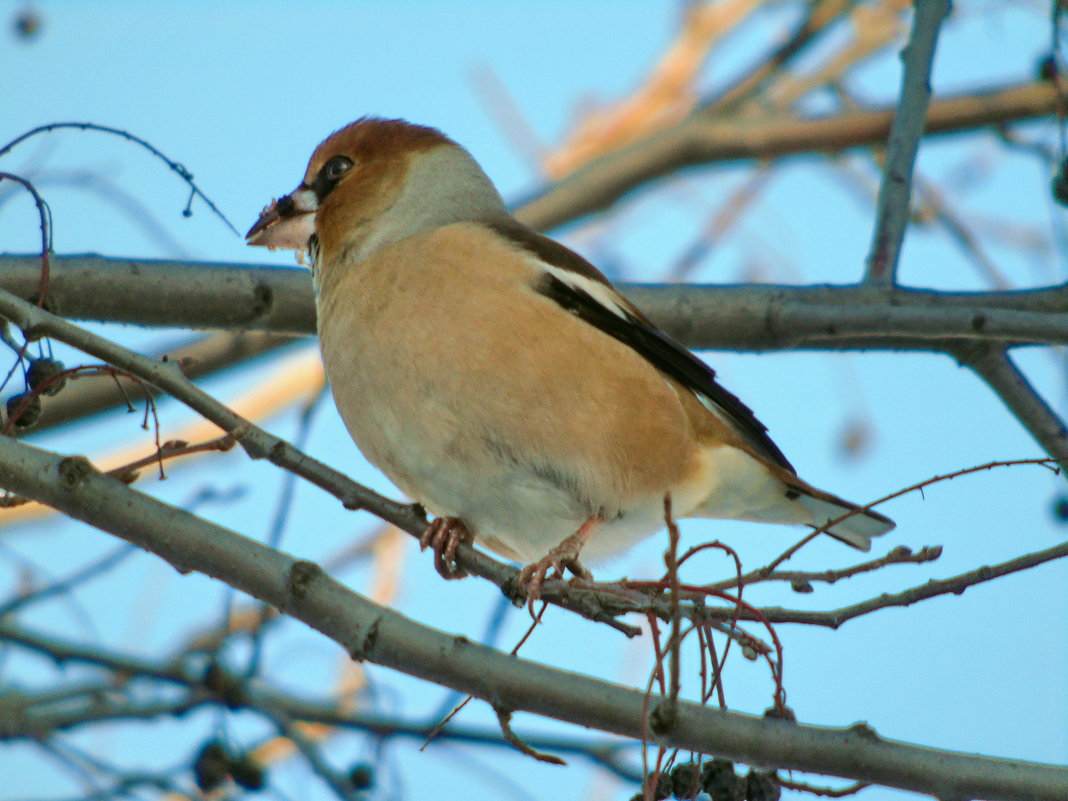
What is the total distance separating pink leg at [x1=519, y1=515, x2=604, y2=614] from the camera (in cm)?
299

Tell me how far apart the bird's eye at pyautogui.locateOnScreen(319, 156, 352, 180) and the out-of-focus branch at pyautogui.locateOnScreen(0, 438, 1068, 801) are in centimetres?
238

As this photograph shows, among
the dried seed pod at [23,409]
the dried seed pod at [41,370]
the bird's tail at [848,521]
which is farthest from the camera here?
the bird's tail at [848,521]

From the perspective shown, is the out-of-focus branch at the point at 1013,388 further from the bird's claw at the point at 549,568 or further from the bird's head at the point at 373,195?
the bird's head at the point at 373,195

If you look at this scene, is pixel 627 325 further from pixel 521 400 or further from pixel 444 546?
pixel 444 546

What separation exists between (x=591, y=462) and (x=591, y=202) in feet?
11.7

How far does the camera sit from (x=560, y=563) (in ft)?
11.4

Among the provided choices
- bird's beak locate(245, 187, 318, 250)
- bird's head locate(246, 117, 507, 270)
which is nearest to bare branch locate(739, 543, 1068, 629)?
bird's head locate(246, 117, 507, 270)

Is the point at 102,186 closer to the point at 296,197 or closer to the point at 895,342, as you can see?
the point at 296,197

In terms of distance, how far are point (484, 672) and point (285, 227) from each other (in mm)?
2550

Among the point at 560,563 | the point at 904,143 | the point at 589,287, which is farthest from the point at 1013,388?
the point at 560,563

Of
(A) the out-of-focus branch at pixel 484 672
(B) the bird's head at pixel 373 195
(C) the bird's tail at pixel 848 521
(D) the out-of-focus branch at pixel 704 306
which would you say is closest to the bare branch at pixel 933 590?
(A) the out-of-focus branch at pixel 484 672

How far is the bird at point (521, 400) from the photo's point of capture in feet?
11.6

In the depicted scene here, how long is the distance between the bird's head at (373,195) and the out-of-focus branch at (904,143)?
1497 mm

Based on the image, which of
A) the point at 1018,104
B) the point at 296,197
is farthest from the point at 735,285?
the point at 1018,104
